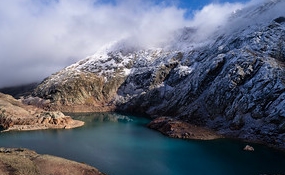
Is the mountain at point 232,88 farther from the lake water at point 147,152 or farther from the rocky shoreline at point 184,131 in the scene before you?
the lake water at point 147,152

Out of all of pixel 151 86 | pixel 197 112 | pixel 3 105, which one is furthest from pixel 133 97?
pixel 3 105

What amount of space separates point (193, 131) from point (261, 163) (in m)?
36.8

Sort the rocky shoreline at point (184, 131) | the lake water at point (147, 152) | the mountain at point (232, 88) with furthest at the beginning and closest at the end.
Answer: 1. the mountain at point (232, 88)
2. the rocky shoreline at point (184, 131)
3. the lake water at point (147, 152)

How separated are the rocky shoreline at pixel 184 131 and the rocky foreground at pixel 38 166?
5206 centimetres

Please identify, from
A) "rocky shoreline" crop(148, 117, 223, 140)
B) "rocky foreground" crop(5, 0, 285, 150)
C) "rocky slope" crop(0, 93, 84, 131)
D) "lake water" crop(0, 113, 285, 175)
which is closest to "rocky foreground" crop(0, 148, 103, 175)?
"lake water" crop(0, 113, 285, 175)

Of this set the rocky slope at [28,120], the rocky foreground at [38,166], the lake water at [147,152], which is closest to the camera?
the rocky foreground at [38,166]

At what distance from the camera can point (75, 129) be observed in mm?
123688

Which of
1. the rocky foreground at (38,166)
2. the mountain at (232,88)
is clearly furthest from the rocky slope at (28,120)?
the rocky foreground at (38,166)

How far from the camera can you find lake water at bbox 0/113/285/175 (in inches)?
2800

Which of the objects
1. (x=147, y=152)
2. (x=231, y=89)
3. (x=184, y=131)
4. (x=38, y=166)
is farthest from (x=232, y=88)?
(x=38, y=166)

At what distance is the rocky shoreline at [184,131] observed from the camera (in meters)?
108

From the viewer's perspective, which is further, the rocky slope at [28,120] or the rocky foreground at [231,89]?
the rocky slope at [28,120]

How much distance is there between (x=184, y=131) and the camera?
11206cm

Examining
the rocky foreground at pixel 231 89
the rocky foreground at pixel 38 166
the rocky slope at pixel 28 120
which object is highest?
the rocky foreground at pixel 231 89
